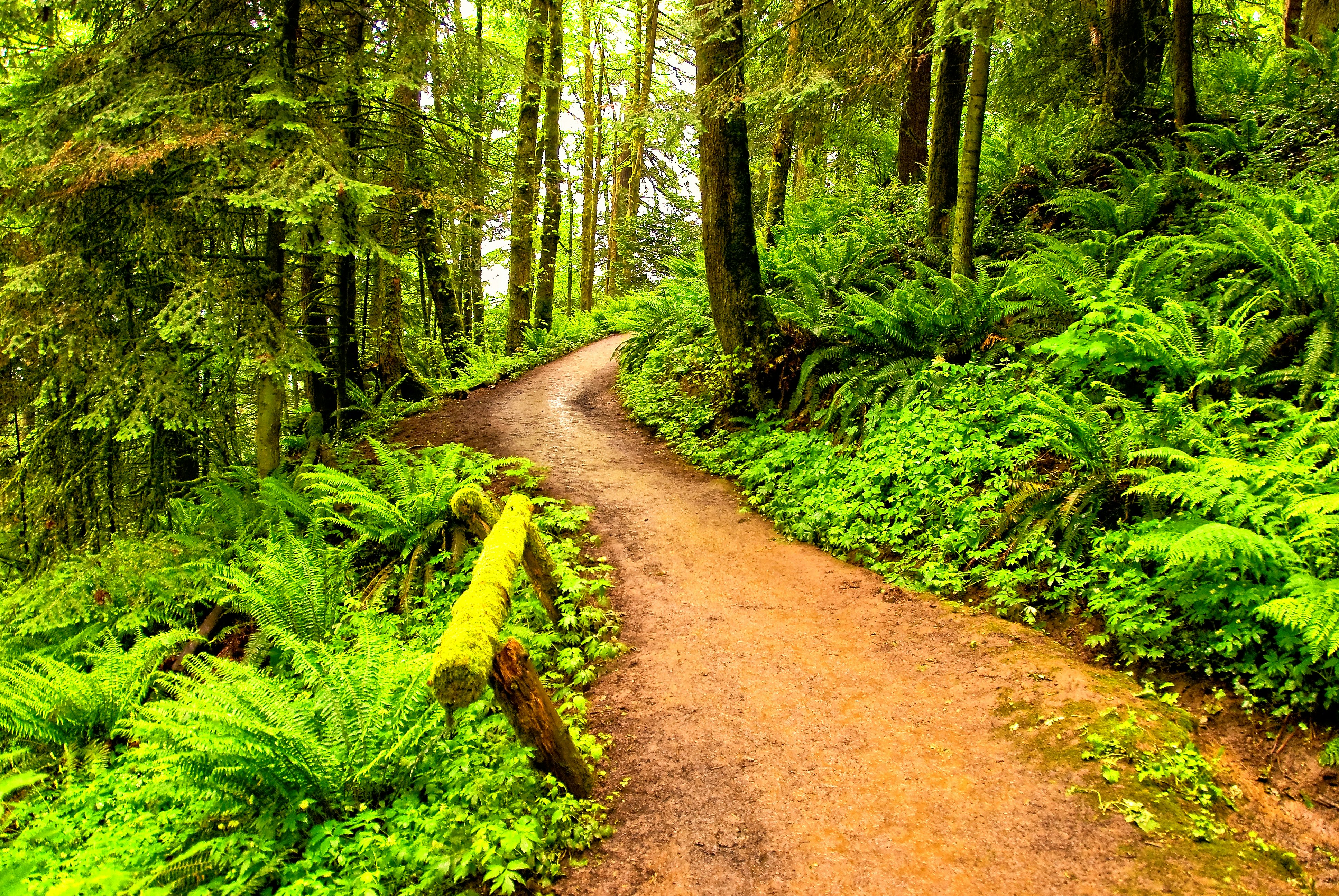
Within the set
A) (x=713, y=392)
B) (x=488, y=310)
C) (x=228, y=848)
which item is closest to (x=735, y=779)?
(x=228, y=848)

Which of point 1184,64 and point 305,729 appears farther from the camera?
point 1184,64

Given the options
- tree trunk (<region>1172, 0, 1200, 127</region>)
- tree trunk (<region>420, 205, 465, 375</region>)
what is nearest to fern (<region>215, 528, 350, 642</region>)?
tree trunk (<region>420, 205, 465, 375</region>)

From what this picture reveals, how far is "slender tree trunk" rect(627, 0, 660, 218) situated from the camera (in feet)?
36.6

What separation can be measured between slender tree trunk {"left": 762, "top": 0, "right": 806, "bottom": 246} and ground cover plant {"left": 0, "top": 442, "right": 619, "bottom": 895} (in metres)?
6.55

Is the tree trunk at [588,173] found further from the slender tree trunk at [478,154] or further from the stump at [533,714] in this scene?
the stump at [533,714]

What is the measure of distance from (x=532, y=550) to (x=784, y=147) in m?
10.2

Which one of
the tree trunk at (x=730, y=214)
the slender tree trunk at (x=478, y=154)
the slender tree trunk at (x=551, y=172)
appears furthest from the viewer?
the slender tree trunk at (x=551, y=172)

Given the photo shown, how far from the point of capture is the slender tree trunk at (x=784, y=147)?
338 inches

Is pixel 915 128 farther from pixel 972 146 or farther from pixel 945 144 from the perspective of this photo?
pixel 972 146

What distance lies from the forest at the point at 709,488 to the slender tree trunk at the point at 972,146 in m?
0.07

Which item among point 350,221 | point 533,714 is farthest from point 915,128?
point 533,714

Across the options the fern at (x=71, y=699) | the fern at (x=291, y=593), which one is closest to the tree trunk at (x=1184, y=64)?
the fern at (x=291, y=593)

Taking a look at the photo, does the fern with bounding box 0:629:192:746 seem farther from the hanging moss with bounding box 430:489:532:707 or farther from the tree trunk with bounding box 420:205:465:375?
the tree trunk with bounding box 420:205:465:375

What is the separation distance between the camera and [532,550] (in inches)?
202
